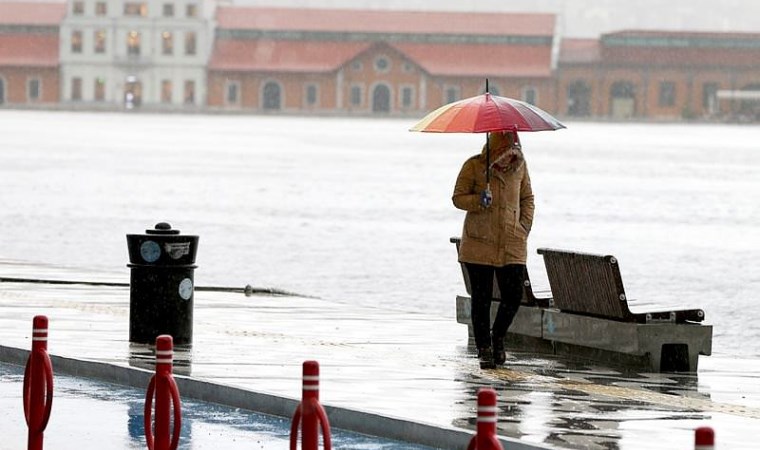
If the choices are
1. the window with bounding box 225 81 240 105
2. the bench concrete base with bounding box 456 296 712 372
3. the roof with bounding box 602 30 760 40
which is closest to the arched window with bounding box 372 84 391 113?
the window with bounding box 225 81 240 105

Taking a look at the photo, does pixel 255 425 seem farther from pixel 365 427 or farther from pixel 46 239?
pixel 46 239

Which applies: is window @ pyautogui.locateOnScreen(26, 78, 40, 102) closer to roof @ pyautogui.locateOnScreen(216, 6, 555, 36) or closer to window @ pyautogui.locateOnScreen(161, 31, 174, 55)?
window @ pyautogui.locateOnScreen(161, 31, 174, 55)

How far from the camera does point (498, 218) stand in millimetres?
12062

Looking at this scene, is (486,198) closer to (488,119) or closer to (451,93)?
(488,119)

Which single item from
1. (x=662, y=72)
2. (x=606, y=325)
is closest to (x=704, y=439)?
(x=606, y=325)

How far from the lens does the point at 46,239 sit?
3272 cm

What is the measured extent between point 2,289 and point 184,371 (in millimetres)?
6744

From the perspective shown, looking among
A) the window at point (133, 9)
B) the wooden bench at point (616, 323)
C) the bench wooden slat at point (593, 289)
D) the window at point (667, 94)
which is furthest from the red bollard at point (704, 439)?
the window at point (133, 9)

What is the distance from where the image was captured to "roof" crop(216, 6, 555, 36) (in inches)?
5738

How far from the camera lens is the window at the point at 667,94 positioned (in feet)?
459

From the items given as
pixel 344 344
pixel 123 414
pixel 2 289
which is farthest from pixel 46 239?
pixel 123 414

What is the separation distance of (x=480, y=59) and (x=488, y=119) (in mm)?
132308

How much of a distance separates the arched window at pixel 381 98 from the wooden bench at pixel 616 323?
128 m

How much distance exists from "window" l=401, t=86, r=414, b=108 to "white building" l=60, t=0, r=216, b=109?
16.7 m
